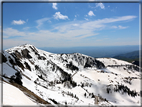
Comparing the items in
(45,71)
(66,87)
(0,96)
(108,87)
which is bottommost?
(108,87)

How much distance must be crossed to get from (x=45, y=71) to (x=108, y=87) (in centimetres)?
5673

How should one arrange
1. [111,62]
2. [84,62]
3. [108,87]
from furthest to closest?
[111,62], [84,62], [108,87]

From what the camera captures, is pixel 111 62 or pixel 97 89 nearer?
pixel 97 89

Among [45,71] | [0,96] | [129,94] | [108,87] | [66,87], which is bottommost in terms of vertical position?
[129,94]

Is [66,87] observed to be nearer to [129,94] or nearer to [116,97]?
[116,97]

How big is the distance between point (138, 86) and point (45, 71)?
96633 millimetres

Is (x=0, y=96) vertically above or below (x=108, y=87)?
above

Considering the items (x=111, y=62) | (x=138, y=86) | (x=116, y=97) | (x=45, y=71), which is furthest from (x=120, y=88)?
(x=111, y=62)

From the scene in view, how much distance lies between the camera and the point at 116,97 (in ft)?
207

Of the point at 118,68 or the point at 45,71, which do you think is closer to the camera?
the point at 45,71

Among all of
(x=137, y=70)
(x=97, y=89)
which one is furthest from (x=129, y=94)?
(x=137, y=70)

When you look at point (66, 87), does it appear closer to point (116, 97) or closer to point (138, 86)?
point (116, 97)

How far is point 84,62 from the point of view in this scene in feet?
449

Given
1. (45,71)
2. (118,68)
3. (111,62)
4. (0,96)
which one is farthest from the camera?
(111,62)
